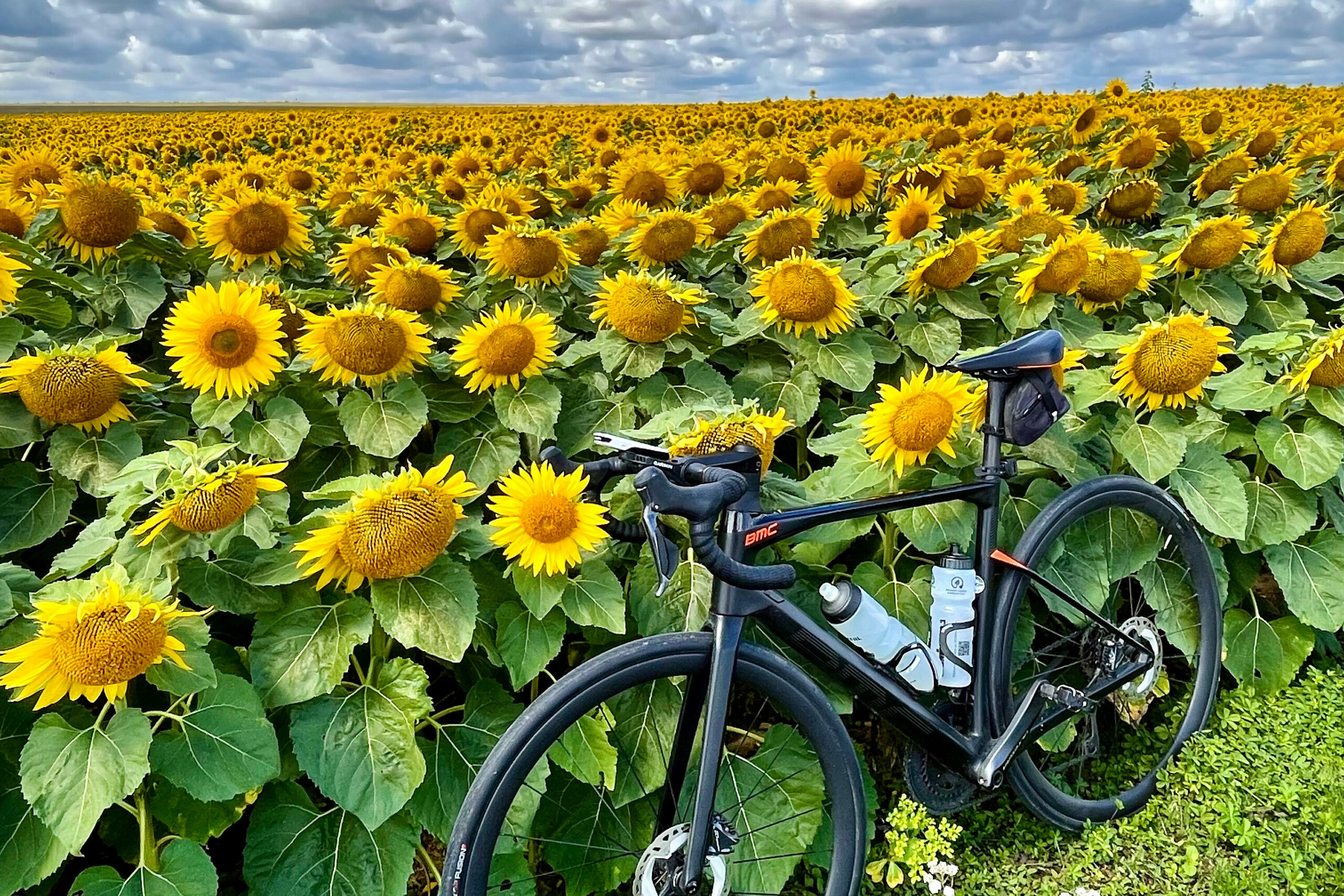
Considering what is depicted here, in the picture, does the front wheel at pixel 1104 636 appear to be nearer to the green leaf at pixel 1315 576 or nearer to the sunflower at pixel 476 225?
the green leaf at pixel 1315 576

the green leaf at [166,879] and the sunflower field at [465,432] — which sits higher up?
the sunflower field at [465,432]

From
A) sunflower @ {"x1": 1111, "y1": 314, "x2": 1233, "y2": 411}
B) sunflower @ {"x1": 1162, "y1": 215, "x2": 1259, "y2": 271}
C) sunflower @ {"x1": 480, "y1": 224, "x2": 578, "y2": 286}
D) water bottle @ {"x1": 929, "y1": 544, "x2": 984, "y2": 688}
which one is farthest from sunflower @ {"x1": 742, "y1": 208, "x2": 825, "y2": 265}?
sunflower @ {"x1": 1162, "y1": 215, "x2": 1259, "y2": 271}

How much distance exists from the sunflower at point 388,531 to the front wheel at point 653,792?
0.36 m

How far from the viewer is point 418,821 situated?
197 centimetres

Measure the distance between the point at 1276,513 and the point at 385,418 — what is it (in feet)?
8.38

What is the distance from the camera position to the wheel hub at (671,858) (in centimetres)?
196

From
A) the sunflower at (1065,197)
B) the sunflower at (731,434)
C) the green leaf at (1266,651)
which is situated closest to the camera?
the sunflower at (731,434)

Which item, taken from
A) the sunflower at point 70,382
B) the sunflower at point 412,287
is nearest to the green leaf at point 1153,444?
the sunflower at point 412,287

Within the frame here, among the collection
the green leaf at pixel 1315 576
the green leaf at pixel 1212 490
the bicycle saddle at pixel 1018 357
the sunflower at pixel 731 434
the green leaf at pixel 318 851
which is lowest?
the green leaf at pixel 1315 576

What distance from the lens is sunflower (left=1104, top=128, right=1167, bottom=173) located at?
437 cm

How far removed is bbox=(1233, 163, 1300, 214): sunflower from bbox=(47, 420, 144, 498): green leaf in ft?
13.3

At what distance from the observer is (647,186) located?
12.4ft

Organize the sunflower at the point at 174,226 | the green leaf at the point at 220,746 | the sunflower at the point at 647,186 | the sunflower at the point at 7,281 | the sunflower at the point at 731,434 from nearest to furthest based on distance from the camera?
the green leaf at the point at 220,746, the sunflower at the point at 731,434, the sunflower at the point at 7,281, the sunflower at the point at 174,226, the sunflower at the point at 647,186

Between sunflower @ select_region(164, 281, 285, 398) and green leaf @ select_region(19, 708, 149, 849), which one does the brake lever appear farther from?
sunflower @ select_region(164, 281, 285, 398)
